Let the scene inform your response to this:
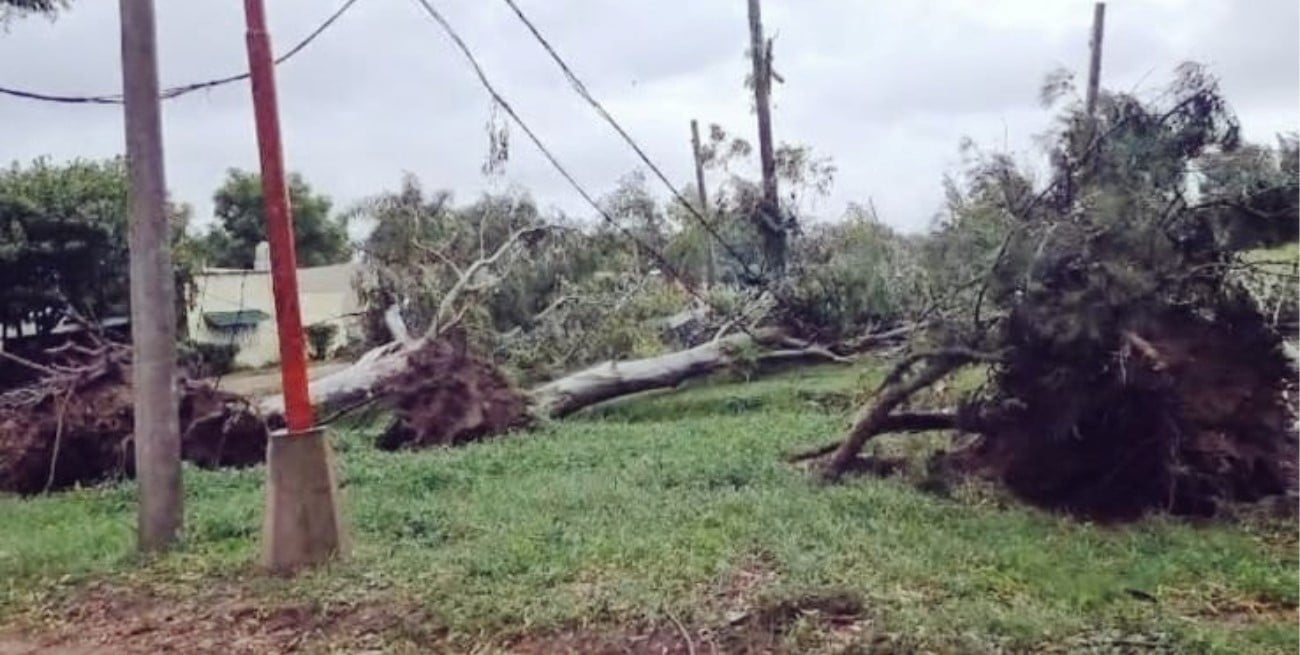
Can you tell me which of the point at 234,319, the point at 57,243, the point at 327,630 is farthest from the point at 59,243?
the point at 327,630

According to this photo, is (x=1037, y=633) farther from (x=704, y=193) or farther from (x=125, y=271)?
(x=125, y=271)

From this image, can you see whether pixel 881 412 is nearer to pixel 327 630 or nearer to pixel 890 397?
pixel 890 397

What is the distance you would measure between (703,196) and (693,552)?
14256mm

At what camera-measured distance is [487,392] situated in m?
12.3

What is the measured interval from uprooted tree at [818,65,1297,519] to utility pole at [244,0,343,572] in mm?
3729

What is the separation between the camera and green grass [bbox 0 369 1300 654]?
4.92 metres

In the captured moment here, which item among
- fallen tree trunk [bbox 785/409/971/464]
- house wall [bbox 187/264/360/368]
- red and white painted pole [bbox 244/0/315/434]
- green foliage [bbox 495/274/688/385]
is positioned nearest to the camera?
red and white painted pole [bbox 244/0/315/434]

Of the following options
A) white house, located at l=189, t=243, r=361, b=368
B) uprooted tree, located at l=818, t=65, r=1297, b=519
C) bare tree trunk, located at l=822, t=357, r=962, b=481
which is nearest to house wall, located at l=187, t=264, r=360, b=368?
white house, located at l=189, t=243, r=361, b=368

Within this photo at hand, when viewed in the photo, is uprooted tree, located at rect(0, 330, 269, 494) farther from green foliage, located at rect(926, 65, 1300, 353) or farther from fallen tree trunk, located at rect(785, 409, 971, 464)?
green foliage, located at rect(926, 65, 1300, 353)

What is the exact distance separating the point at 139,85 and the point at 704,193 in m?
13.2

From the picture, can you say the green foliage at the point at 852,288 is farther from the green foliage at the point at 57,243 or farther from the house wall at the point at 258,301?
the house wall at the point at 258,301

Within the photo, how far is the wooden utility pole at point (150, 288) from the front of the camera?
7.23m

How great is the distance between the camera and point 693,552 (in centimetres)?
598

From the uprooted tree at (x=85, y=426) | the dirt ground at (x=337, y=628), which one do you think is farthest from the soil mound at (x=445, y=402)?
the dirt ground at (x=337, y=628)
